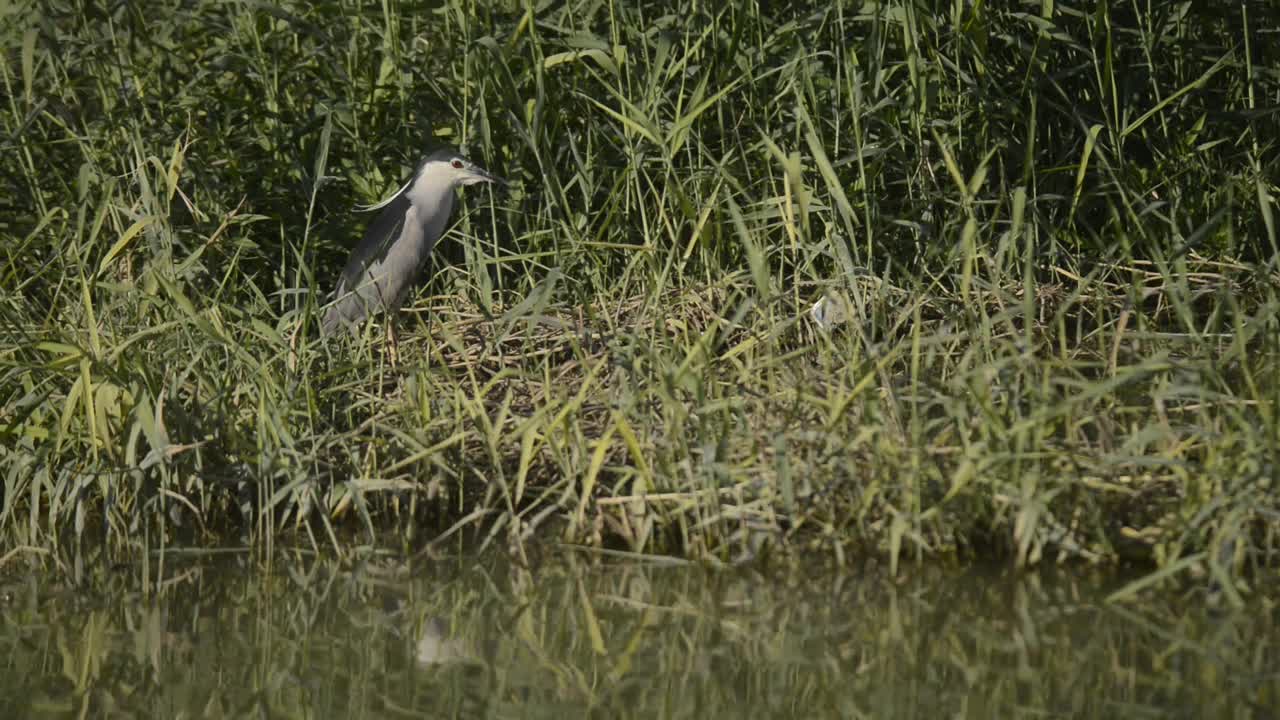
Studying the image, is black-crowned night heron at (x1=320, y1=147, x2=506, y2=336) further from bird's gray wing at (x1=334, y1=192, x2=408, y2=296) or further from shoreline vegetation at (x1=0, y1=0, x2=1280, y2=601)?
shoreline vegetation at (x1=0, y1=0, x2=1280, y2=601)

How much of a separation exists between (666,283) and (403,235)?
37.5 inches

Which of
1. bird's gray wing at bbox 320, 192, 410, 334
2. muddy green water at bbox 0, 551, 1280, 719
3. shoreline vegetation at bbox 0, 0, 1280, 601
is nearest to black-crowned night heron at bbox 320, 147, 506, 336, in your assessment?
bird's gray wing at bbox 320, 192, 410, 334

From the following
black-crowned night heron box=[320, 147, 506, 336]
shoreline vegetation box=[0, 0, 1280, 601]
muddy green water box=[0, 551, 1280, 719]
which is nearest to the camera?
muddy green water box=[0, 551, 1280, 719]

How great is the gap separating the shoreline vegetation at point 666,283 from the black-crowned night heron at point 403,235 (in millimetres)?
107

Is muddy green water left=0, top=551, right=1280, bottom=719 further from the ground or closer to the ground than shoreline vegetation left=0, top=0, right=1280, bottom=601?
closer to the ground

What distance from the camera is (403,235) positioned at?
4887 mm

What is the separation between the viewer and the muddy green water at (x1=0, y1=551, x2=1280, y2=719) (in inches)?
103

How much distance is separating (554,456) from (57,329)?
1.35m

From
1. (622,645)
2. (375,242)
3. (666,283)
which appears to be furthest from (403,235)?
(622,645)

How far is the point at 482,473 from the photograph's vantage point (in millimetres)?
3711

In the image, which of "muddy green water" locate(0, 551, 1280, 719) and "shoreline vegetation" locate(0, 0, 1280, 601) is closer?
"muddy green water" locate(0, 551, 1280, 719)

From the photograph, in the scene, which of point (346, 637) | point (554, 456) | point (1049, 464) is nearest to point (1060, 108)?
point (1049, 464)

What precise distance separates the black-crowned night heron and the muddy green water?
1538 mm

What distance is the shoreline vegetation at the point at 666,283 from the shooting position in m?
3.33
